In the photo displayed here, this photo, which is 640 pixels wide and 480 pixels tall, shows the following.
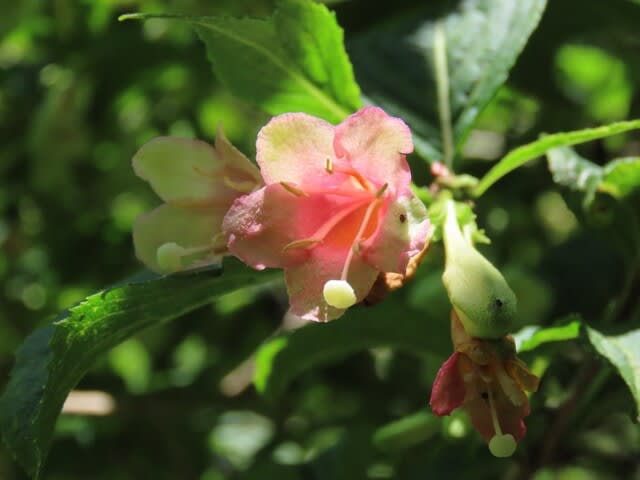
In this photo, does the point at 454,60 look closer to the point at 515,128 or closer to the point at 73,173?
the point at 515,128

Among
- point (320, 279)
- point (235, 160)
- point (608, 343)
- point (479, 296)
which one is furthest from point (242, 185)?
point (608, 343)

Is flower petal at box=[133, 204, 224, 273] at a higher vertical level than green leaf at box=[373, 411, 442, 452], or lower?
higher

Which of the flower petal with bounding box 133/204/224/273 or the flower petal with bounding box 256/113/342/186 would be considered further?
the flower petal with bounding box 133/204/224/273

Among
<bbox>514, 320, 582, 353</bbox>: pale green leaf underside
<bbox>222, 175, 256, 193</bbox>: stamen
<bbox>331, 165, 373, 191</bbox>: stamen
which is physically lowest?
<bbox>514, 320, 582, 353</bbox>: pale green leaf underside

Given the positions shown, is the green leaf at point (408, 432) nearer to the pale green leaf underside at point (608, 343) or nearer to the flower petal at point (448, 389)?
the pale green leaf underside at point (608, 343)

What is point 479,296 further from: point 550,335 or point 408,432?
point 408,432

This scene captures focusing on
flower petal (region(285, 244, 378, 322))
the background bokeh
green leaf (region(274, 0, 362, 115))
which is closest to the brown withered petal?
flower petal (region(285, 244, 378, 322))

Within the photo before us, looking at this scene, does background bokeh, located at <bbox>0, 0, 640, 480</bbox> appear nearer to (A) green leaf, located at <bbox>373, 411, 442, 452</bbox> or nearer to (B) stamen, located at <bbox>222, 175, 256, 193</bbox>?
(A) green leaf, located at <bbox>373, 411, 442, 452</bbox>

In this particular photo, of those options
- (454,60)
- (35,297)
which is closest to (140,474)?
(35,297)
